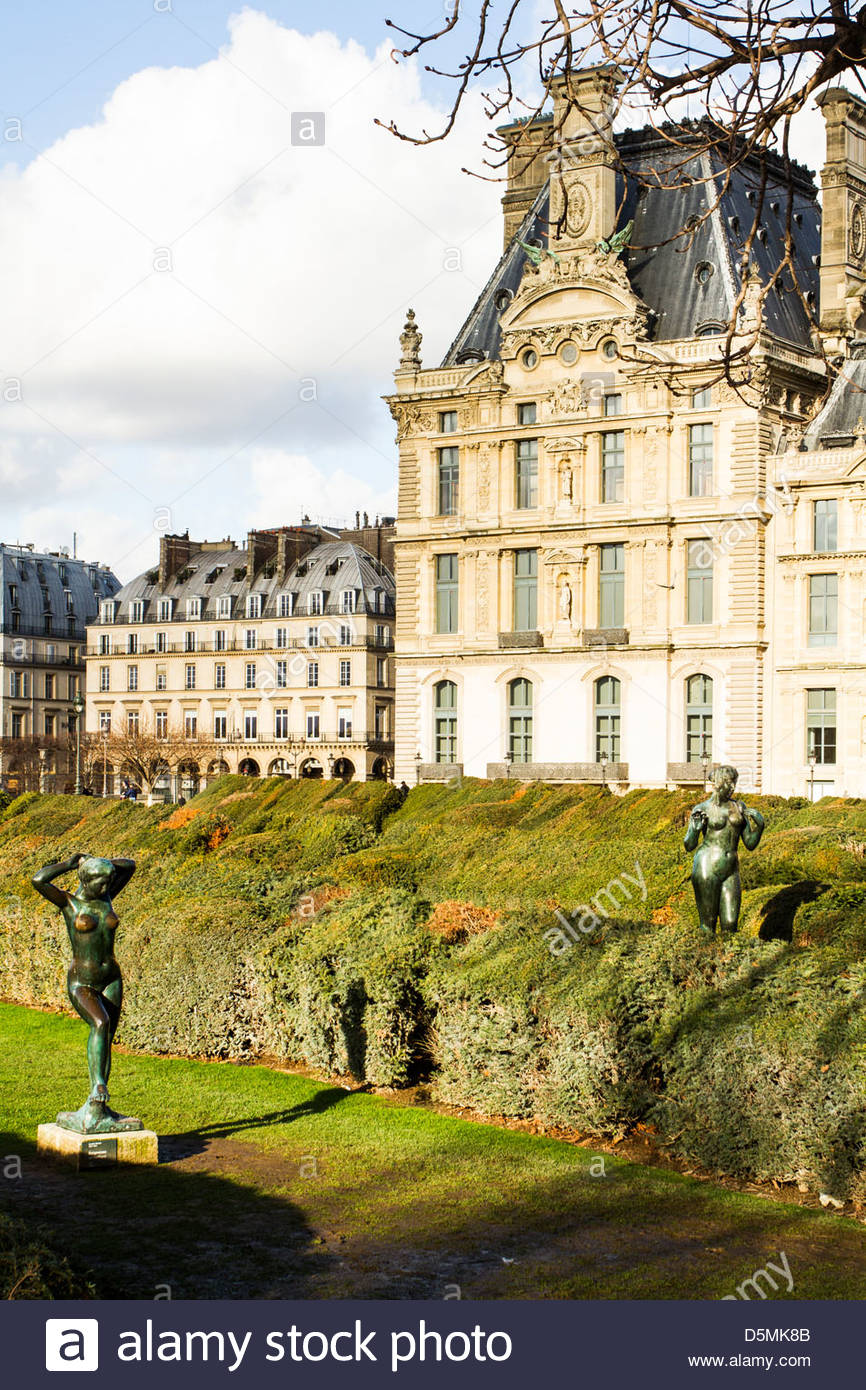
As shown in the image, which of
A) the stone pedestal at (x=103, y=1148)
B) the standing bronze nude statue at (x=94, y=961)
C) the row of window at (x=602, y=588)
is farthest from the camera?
the row of window at (x=602, y=588)

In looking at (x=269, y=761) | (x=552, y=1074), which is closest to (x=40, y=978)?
(x=552, y=1074)

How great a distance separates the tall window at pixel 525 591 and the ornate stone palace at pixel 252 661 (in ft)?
76.5

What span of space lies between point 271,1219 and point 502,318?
49735 mm

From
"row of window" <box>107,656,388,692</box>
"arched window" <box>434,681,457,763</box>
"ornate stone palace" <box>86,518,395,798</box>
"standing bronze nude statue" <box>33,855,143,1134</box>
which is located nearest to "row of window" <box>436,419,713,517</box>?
"arched window" <box>434,681,457,763</box>

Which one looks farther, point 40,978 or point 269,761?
point 269,761

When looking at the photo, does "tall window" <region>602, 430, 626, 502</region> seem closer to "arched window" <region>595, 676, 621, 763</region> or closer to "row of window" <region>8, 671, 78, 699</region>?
"arched window" <region>595, 676, 621, 763</region>

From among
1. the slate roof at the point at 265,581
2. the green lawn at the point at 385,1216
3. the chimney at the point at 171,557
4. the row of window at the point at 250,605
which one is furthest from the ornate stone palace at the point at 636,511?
the green lawn at the point at 385,1216

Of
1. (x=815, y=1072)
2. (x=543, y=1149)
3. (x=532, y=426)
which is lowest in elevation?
(x=543, y=1149)

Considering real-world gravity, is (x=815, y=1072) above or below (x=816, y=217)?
below

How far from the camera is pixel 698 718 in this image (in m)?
55.3

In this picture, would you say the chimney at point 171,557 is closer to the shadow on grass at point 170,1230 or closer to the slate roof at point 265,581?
the slate roof at point 265,581

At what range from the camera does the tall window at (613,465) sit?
2242 inches

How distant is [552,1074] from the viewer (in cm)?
1513

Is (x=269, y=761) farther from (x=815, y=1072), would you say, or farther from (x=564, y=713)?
(x=815, y=1072)
